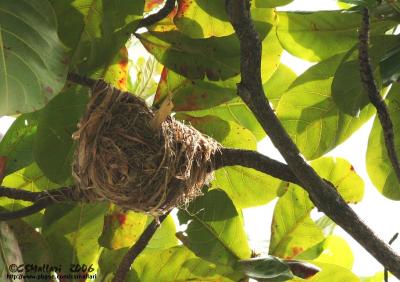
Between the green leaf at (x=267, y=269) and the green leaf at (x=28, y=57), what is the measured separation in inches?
18.0

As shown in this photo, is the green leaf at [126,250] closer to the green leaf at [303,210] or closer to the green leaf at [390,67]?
the green leaf at [303,210]

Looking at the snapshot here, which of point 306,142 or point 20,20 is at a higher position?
Result: point 20,20

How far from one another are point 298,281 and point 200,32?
52 cm

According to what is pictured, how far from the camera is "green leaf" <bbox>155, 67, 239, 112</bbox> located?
4.15 feet

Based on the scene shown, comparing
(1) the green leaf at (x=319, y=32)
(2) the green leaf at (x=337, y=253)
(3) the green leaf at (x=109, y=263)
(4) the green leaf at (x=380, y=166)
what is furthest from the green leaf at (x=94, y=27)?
(2) the green leaf at (x=337, y=253)

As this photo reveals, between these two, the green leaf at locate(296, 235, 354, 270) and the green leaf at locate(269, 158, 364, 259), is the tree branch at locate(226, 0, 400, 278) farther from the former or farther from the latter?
the green leaf at locate(296, 235, 354, 270)

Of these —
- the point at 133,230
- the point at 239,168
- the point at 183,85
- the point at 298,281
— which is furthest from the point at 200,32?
the point at 298,281

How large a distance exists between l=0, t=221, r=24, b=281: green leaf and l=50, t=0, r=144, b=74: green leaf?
0.32 metres

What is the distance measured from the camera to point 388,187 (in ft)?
4.40

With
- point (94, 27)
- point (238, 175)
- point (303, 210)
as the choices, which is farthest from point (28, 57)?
point (303, 210)

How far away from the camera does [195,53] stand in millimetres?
1216

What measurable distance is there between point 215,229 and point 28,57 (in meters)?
0.49

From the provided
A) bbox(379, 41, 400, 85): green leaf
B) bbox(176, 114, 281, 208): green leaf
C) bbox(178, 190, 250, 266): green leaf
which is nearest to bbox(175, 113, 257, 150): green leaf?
bbox(176, 114, 281, 208): green leaf

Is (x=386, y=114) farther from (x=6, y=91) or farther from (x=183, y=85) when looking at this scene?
(x=6, y=91)
